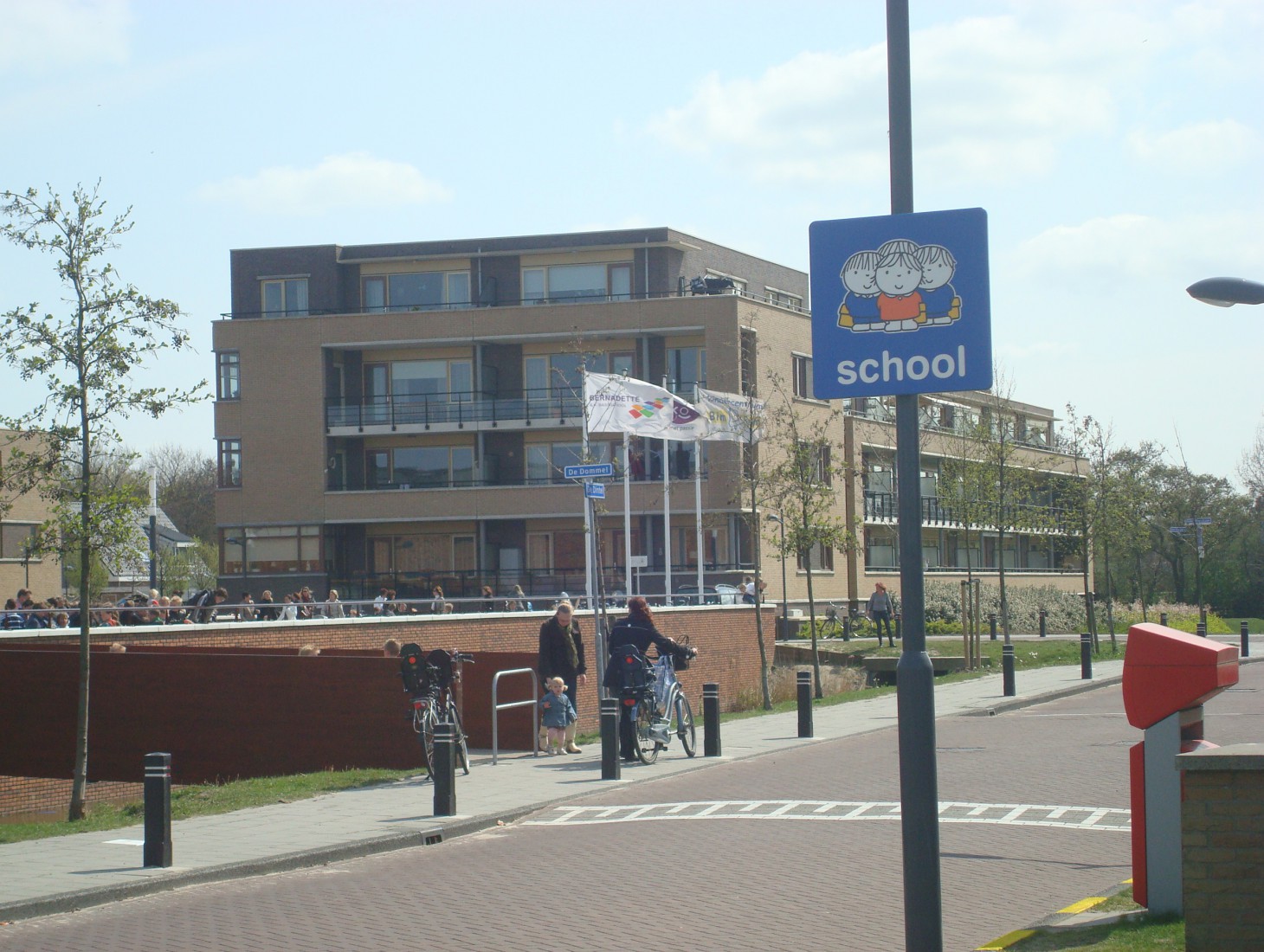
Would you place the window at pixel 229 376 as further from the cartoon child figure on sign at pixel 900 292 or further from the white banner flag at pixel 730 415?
the cartoon child figure on sign at pixel 900 292

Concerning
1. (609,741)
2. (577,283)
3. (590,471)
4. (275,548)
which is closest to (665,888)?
(609,741)

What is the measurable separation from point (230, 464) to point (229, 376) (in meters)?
3.34

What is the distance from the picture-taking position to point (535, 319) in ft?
168

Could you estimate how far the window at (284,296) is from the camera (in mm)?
54219

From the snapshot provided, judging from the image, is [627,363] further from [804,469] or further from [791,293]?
[804,469]

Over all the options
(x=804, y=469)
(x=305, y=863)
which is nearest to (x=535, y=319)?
(x=804, y=469)

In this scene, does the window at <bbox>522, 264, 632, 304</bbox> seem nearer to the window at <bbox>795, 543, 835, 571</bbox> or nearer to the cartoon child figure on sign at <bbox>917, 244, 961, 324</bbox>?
the window at <bbox>795, 543, 835, 571</bbox>

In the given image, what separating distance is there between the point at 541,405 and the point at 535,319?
317cm

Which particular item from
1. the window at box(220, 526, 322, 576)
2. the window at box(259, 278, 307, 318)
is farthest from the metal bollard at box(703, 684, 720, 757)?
the window at box(259, 278, 307, 318)

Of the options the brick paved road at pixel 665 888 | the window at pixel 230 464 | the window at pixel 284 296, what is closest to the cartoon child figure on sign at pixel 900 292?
the brick paved road at pixel 665 888

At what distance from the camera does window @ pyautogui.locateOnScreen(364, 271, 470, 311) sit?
5359cm

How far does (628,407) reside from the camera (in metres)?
29.9

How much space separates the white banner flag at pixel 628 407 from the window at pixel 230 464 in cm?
2602

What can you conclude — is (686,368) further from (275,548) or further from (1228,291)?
(1228,291)
